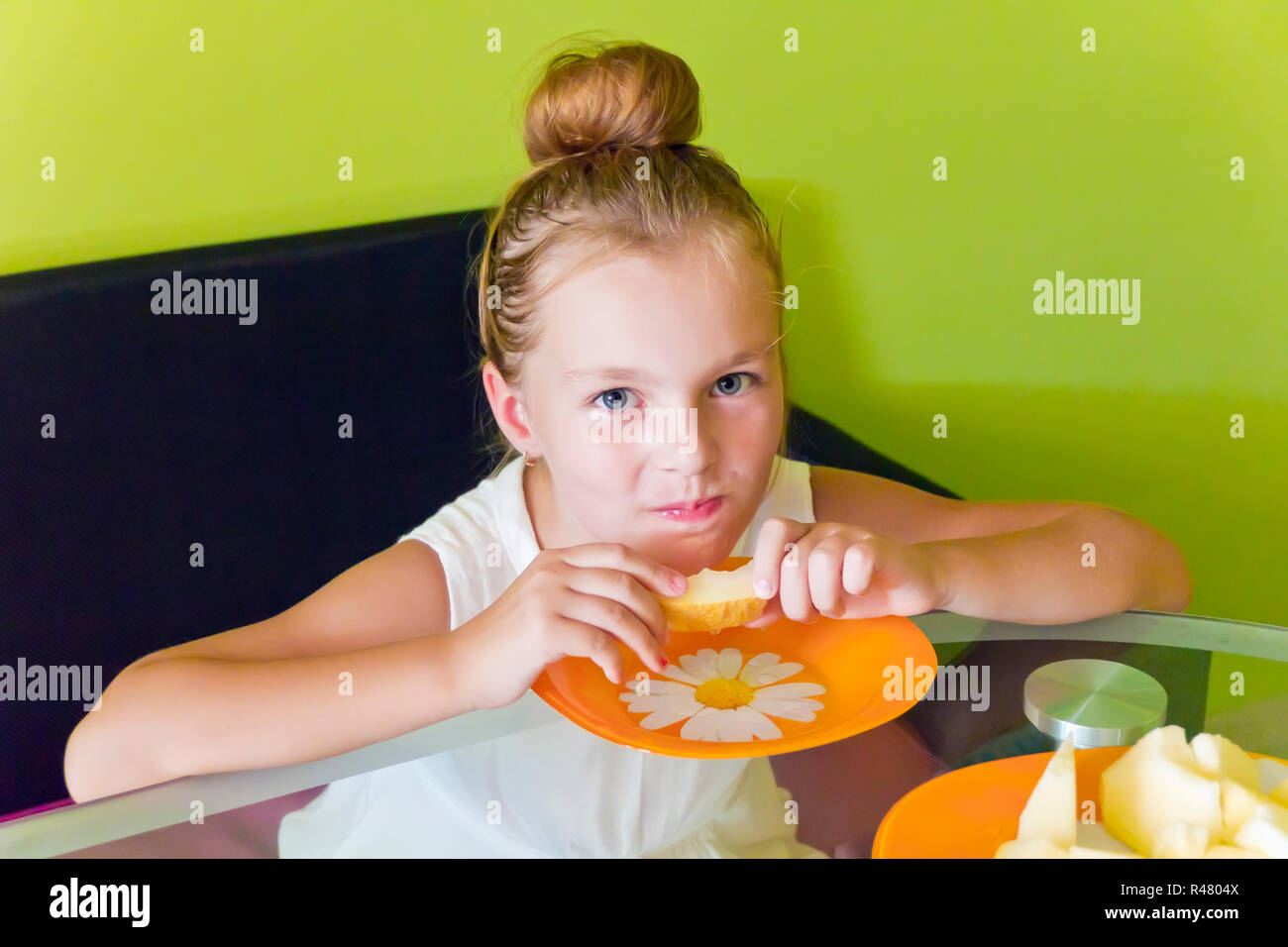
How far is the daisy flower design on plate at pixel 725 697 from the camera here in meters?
0.71

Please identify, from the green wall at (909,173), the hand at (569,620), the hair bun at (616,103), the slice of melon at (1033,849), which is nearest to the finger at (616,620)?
the hand at (569,620)

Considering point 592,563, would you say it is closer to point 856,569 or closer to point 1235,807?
point 856,569

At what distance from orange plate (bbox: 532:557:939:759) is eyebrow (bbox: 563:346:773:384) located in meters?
0.16

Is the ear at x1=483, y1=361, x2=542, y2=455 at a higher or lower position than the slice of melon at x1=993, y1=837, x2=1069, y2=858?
higher

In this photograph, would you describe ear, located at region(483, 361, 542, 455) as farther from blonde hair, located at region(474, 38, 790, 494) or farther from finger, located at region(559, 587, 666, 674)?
finger, located at region(559, 587, 666, 674)

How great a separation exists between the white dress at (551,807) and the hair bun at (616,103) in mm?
472

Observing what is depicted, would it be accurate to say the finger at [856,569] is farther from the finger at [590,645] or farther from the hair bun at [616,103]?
the hair bun at [616,103]

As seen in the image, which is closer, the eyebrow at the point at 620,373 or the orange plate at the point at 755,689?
the orange plate at the point at 755,689

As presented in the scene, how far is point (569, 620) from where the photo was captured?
0.74 m

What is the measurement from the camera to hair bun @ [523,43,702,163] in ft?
2.98

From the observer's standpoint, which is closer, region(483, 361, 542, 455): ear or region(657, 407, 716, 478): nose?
region(657, 407, 716, 478): nose

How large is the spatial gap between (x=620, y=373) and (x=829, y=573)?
22 centimetres

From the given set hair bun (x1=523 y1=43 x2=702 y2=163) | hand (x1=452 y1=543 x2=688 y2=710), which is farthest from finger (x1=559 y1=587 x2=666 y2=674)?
hair bun (x1=523 y1=43 x2=702 y2=163)

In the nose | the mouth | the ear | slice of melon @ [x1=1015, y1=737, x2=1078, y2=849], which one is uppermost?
the ear
